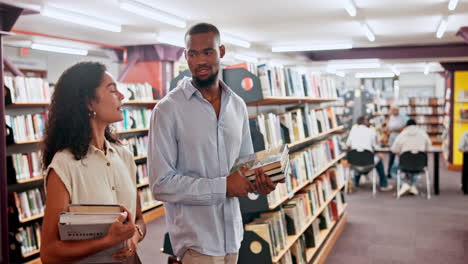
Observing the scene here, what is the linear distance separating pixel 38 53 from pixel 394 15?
9651mm

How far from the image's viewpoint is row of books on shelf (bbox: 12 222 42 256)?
192 inches

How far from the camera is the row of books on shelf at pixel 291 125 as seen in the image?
134 inches

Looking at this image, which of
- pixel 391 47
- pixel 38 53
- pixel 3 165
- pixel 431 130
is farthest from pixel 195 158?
pixel 431 130

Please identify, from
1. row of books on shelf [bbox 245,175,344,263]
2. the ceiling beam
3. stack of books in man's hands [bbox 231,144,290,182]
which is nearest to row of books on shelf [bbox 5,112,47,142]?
row of books on shelf [bbox 245,175,344,263]

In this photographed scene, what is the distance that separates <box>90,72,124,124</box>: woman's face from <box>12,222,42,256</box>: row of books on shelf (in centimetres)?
368

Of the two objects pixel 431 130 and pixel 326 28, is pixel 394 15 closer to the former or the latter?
pixel 326 28

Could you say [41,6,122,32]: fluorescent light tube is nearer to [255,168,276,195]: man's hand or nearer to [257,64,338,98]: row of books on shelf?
[257,64,338,98]: row of books on shelf

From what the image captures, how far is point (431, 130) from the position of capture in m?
17.6

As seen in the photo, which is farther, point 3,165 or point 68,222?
point 3,165

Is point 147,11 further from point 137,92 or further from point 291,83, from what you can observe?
point 137,92

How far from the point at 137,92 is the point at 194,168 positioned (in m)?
5.79

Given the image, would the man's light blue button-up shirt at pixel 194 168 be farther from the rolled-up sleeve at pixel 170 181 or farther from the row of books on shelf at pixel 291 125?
the row of books on shelf at pixel 291 125

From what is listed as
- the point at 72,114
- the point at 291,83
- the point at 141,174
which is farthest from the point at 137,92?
the point at 72,114

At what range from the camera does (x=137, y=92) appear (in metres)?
7.53
